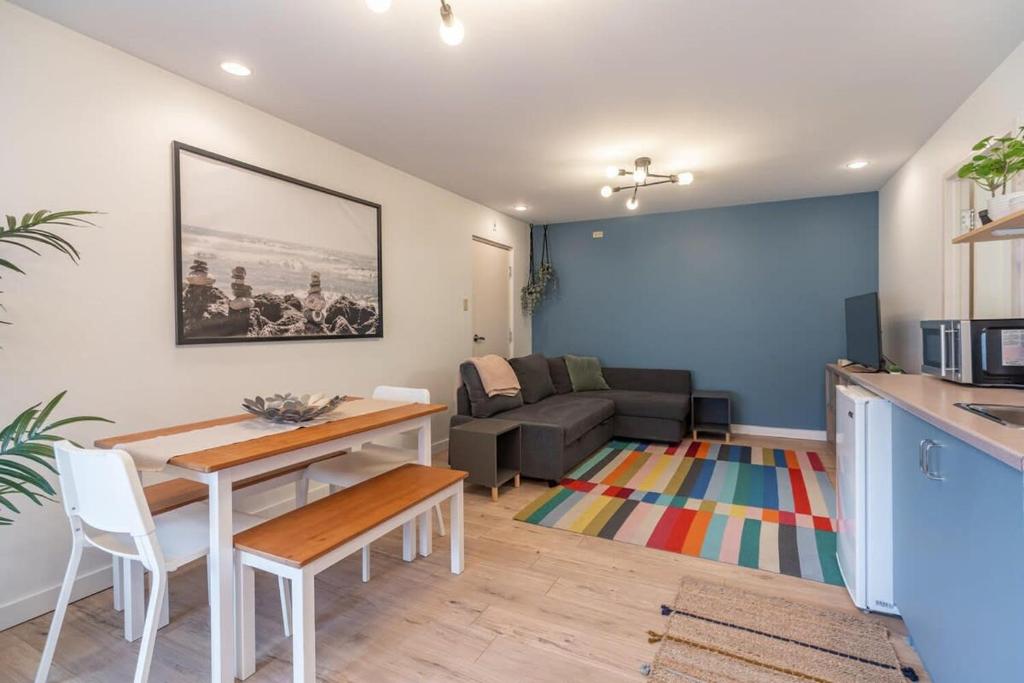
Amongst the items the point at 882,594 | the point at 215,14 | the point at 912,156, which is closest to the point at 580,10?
the point at 215,14

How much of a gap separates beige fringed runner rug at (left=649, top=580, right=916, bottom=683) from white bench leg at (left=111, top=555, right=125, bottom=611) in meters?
2.14

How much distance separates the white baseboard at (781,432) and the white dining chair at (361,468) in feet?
12.1

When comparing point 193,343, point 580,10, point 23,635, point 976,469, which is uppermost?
point 580,10

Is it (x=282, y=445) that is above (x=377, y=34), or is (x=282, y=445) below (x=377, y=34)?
below

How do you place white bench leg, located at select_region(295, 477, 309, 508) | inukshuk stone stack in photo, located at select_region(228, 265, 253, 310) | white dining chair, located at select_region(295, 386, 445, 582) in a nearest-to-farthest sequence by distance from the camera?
white dining chair, located at select_region(295, 386, 445, 582)
white bench leg, located at select_region(295, 477, 309, 508)
inukshuk stone stack in photo, located at select_region(228, 265, 253, 310)

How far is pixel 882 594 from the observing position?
1909 millimetres

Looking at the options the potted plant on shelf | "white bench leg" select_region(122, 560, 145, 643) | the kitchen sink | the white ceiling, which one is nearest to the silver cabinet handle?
the kitchen sink

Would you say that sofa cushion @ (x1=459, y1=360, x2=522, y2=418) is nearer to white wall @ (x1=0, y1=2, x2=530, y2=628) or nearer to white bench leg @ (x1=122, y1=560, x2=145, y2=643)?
white wall @ (x1=0, y1=2, x2=530, y2=628)

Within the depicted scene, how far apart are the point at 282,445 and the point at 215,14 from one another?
1744mm

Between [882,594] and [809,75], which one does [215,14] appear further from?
[882,594]

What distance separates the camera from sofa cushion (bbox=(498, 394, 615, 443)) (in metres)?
3.59

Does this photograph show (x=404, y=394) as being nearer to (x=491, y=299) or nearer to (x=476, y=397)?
(x=476, y=397)


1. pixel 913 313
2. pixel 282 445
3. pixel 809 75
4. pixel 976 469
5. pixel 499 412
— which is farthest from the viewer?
pixel 499 412

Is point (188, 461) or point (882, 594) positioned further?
point (882, 594)
